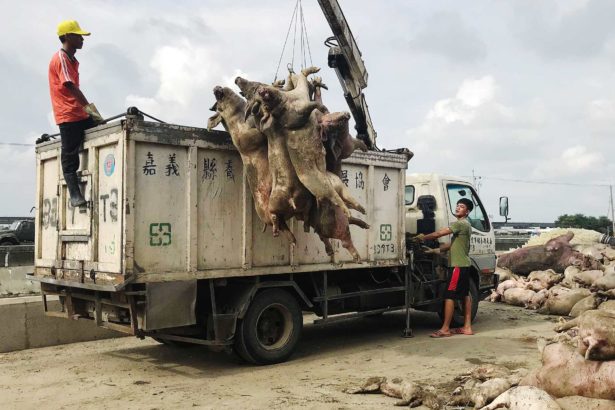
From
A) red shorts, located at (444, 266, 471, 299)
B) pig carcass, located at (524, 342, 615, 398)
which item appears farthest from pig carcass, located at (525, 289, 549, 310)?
pig carcass, located at (524, 342, 615, 398)

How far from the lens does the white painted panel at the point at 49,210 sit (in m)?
6.69

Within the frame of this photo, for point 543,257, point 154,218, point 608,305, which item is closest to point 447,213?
point 608,305

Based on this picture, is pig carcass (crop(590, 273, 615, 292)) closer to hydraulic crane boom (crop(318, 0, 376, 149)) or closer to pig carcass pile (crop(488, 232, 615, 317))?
pig carcass pile (crop(488, 232, 615, 317))

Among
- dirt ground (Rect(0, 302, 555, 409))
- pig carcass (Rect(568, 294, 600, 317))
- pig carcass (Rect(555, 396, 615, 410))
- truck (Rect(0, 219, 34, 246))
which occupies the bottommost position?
dirt ground (Rect(0, 302, 555, 409))

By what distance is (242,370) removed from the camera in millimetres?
6363

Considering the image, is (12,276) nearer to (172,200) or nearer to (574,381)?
(172,200)

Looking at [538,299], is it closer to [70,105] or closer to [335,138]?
[335,138]

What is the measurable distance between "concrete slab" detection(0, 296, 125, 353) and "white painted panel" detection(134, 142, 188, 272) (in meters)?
1.96

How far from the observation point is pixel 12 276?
9.36m

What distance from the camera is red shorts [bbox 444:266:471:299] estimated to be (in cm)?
841

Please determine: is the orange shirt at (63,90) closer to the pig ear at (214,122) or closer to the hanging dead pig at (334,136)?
the pig ear at (214,122)

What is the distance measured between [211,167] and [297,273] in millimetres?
1727

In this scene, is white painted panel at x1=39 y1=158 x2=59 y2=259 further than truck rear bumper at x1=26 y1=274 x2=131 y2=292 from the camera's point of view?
Yes

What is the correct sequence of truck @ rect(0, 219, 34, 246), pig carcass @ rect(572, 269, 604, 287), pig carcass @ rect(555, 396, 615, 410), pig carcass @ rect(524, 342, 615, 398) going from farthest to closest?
truck @ rect(0, 219, 34, 246) < pig carcass @ rect(572, 269, 604, 287) < pig carcass @ rect(524, 342, 615, 398) < pig carcass @ rect(555, 396, 615, 410)
